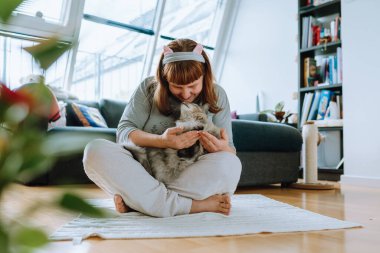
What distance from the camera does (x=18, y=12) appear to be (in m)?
0.20

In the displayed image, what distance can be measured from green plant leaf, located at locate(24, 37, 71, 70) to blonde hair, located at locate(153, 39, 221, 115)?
3.92 feet

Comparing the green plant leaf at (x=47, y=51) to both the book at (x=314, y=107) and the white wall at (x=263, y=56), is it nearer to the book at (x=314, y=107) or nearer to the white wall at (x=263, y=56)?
the book at (x=314, y=107)

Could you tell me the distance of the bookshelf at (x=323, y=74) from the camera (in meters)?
3.39

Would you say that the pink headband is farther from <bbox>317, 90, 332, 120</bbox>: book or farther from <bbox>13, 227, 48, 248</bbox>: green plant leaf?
<bbox>317, 90, 332, 120</bbox>: book

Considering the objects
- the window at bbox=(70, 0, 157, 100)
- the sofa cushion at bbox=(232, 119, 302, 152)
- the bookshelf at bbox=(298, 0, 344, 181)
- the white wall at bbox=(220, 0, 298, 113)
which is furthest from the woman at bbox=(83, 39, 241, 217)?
the white wall at bbox=(220, 0, 298, 113)

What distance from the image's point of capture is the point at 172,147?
1.34 m

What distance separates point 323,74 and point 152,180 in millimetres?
2752

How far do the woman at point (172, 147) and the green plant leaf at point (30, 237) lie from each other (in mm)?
1135

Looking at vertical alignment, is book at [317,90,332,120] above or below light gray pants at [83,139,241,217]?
above

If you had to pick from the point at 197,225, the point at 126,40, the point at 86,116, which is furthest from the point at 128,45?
the point at 197,225

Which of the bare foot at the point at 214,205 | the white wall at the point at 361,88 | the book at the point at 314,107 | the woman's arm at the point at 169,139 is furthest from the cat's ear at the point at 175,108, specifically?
the book at the point at 314,107

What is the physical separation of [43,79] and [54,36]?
1.1 inches

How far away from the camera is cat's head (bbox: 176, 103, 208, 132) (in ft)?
4.79

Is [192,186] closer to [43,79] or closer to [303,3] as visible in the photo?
[43,79]
